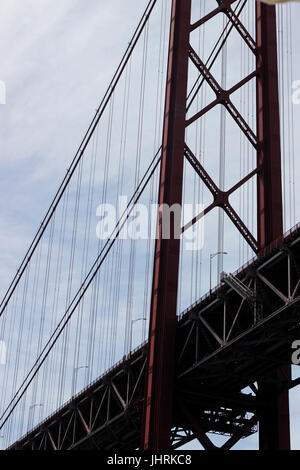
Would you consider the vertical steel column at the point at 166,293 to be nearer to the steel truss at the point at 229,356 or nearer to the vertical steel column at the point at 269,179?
the steel truss at the point at 229,356

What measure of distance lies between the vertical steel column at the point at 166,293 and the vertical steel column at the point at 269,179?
3.42 metres

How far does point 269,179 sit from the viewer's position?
32219 mm

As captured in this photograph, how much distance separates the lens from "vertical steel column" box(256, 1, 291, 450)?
29.1 metres

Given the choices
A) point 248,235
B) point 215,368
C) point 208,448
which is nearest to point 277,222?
point 248,235

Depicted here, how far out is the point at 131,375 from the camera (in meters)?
34.3

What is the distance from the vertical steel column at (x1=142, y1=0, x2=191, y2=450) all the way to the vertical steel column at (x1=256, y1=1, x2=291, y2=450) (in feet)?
11.2

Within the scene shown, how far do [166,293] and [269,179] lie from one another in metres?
6.54

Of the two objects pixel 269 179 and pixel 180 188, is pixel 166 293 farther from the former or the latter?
pixel 269 179
